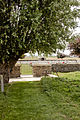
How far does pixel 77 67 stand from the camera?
20812 millimetres

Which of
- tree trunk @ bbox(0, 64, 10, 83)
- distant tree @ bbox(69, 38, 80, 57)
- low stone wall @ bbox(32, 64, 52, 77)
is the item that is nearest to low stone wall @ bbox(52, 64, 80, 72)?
distant tree @ bbox(69, 38, 80, 57)

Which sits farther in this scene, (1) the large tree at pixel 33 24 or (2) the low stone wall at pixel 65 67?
(2) the low stone wall at pixel 65 67

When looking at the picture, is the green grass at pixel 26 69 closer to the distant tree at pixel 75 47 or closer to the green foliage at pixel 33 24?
the distant tree at pixel 75 47

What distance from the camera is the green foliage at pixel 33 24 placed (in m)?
8.33

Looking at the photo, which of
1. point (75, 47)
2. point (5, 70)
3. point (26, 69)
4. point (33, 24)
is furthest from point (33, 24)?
point (26, 69)

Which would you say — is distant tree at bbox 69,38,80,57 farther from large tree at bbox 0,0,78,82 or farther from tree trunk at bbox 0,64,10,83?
tree trunk at bbox 0,64,10,83

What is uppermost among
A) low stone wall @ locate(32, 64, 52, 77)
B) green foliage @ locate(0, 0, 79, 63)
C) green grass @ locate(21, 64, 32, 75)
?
green foliage @ locate(0, 0, 79, 63)

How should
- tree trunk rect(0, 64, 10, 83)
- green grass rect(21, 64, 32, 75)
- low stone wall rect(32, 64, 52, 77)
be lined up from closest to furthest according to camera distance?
tree trunk rect(0, 64, 10, 83), low stone wall rect(32, 64, 52, 77), green grass rect(21, 64, 32, 75)

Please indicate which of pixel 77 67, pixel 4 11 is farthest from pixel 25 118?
pixel 77 67

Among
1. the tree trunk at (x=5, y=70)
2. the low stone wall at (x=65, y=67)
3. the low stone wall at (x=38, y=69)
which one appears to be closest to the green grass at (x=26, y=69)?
the low stone wall at (x=65, y=67)

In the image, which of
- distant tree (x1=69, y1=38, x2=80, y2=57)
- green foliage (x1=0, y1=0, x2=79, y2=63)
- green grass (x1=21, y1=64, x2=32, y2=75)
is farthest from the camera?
green grass (x1=21, y1=64, x2=32, y2=75)

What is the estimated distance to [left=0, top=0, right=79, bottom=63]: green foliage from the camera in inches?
328

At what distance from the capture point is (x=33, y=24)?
8.21 m

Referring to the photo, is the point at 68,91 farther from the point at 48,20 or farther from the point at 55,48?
the point at 48,20
